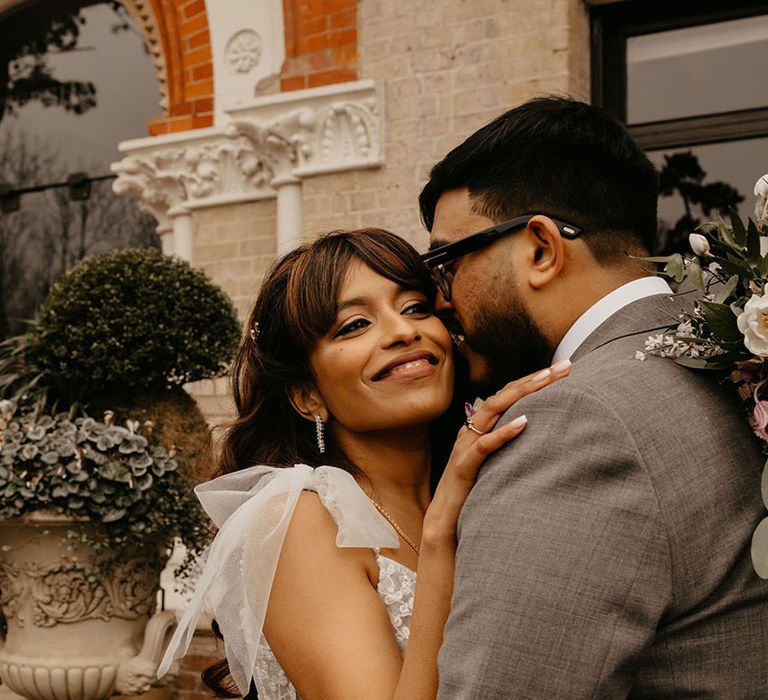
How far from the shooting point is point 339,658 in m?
2.02

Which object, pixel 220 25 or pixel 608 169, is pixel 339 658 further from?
pixel 220 25

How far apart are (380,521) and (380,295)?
1.76ft

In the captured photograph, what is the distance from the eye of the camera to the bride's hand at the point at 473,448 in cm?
168

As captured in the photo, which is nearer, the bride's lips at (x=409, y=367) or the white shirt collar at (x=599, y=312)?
the white shirt collar at (x=599, y=312)

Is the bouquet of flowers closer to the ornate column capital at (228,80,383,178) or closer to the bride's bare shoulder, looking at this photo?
the bride's bare shoulder

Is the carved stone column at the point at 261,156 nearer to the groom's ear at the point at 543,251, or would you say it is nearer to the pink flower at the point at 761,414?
the groom's ear at the point at 543,251

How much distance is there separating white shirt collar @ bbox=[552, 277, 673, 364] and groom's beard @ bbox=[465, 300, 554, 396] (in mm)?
47

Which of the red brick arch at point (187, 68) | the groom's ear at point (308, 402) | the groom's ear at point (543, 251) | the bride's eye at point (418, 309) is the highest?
the red brick arch at point (187, 68)

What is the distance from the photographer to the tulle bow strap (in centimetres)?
214

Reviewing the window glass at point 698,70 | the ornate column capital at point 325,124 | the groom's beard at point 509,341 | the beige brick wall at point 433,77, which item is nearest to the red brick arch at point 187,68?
the ornate column capital at point 325,124

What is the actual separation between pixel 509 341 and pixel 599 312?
187 mm

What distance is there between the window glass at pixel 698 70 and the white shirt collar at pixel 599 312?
4.14 m

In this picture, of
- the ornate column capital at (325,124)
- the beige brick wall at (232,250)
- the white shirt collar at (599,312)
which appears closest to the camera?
the white shirt collar at (599,312)

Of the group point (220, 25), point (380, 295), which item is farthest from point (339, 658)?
point (220, 25)
